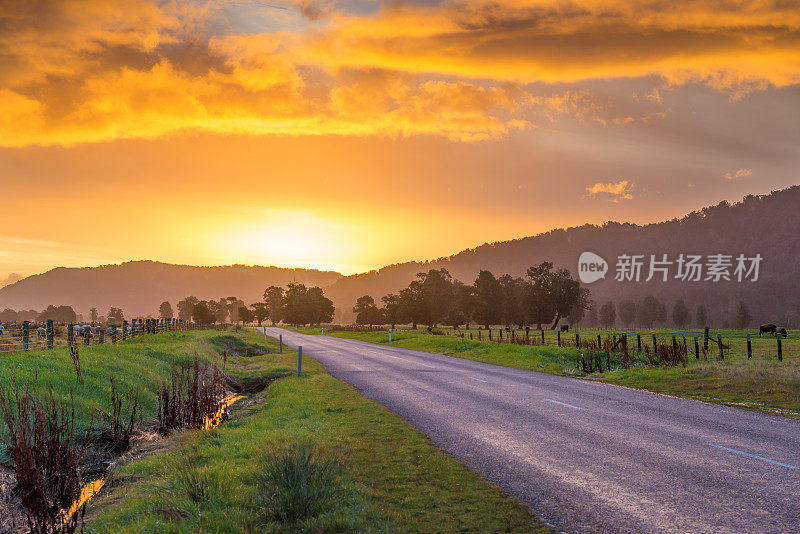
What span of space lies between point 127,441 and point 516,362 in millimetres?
22474

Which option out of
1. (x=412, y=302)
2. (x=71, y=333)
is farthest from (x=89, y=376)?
(x=412, y=302)

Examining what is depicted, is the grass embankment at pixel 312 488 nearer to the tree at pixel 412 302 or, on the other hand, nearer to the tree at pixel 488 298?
the tree at pixel 488 298

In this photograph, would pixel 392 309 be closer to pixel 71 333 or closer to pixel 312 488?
pixel 71 333

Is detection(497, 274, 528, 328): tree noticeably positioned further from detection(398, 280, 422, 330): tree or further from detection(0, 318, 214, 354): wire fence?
detection(0, 318, 214, 354): wire fence

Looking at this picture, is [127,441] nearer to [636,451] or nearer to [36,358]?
[36,358]

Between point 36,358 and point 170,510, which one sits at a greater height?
point 36,358

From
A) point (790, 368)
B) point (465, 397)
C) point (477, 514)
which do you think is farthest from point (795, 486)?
point (790, 368)

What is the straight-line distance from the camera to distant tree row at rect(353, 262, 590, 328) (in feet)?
409

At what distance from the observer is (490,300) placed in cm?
14562

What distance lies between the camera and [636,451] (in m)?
9.66

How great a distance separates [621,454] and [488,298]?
137424 mm

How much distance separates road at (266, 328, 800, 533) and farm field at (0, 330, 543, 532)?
2.28ft

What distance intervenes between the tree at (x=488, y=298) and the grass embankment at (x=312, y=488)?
5196 inches

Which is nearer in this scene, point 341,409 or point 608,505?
point 608,505
